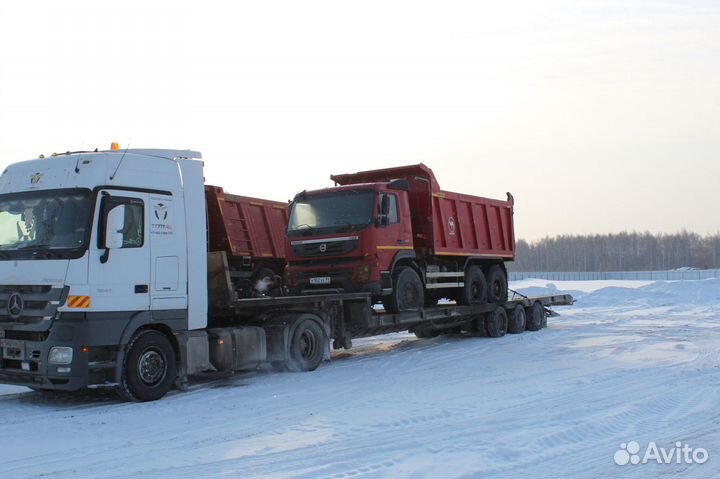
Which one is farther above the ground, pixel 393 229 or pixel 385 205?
pixel 385 205

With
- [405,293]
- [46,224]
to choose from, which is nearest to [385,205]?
[405,293]

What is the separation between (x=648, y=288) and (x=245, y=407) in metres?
27.0

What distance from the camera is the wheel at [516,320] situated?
61.5 ft

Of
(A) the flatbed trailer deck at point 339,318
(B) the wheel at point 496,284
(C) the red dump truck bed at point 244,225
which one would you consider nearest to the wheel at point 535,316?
(B) the wheel at point 496,284

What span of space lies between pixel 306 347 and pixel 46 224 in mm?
4972

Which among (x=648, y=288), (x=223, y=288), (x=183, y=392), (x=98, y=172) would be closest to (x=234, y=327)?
(x=223, y=288)

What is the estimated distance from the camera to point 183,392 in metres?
10.3

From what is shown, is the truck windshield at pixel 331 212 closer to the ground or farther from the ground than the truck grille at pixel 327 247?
farther from the ground

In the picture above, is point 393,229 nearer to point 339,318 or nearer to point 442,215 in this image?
point 339,318

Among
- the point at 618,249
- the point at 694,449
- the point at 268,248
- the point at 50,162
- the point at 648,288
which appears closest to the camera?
the point at 694,449

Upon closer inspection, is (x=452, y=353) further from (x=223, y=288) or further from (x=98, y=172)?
(x=98, y=172)

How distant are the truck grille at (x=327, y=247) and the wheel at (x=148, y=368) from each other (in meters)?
4.26

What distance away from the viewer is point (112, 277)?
30.4 feet

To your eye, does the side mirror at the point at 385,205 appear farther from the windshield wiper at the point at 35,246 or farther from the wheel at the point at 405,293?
the windshield wiper at the point at 35,246
